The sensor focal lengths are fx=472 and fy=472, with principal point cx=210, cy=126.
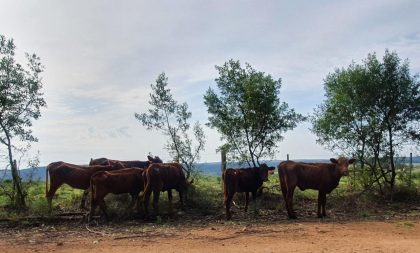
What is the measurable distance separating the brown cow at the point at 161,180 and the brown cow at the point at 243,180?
177cm

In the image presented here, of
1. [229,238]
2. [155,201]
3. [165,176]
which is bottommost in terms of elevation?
[229,238]

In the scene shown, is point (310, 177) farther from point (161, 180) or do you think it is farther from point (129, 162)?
point (129, 162)

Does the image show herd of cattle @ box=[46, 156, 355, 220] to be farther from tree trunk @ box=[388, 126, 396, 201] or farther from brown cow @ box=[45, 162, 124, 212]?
tree trunk @ box=[388, 126, 396, 201]

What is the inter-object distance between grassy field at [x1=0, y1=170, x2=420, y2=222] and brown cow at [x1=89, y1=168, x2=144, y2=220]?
75cm

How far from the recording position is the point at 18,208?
16.5 meters

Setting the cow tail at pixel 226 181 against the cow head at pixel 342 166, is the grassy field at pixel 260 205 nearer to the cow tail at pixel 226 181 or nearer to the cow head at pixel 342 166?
the cow tail at pixel 226 181

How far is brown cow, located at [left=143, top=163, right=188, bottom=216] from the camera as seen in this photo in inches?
603

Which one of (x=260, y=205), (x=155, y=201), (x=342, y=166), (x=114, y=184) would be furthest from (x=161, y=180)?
(x=342, y=166)

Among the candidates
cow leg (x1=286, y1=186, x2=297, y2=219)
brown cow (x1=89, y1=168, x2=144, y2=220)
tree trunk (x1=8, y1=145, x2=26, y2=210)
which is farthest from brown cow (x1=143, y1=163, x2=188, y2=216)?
tree trunk (x1=8, y1=145, x2=26, y2=210)

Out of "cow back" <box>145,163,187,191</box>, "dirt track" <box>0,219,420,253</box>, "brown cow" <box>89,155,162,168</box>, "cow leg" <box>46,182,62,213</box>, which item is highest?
"brown cow" <box>89,155,162,168</box>

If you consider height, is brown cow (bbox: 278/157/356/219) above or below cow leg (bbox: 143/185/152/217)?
above

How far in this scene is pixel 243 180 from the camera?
16.3 m

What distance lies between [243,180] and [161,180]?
9.29 feet

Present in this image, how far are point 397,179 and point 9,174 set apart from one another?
15.8 metres
